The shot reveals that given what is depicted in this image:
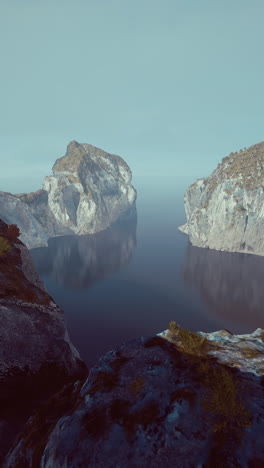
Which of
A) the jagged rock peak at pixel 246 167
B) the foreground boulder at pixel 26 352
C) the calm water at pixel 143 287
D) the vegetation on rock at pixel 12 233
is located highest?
the jagged rock peak at pixel 246 167

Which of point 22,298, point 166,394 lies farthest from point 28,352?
point 166,394

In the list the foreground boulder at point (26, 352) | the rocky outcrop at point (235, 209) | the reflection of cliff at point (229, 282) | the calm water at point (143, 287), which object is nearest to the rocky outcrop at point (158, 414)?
the foreground boulder at point (26, 352)

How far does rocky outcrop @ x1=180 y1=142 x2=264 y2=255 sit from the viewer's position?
91000mm

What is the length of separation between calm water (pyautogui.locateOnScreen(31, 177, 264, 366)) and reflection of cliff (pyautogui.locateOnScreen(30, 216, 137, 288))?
0.31m

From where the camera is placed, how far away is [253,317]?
49094mm

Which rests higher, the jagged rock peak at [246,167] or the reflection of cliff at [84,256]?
the jagged rock peak at [246,167]

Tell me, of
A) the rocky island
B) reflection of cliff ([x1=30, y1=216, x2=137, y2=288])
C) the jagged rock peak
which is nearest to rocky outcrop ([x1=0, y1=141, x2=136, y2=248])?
reflection of cliff ([x1=30, y1=216, x2=137, y2=288])

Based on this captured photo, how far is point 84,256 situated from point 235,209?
217 feet

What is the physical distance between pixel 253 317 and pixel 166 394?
1928 inches

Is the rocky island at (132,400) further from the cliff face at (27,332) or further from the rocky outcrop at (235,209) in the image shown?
the rocky outcrop at (235,209)

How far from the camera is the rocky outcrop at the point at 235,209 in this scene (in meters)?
91.0

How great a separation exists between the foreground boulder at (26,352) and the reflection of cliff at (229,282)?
43.3 metres

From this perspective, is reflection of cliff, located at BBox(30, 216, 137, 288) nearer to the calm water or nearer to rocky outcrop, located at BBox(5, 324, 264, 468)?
the calm water

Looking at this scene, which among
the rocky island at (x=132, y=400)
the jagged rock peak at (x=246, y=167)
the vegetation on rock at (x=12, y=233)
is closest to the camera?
the rocky island at (x=132, y=400)
